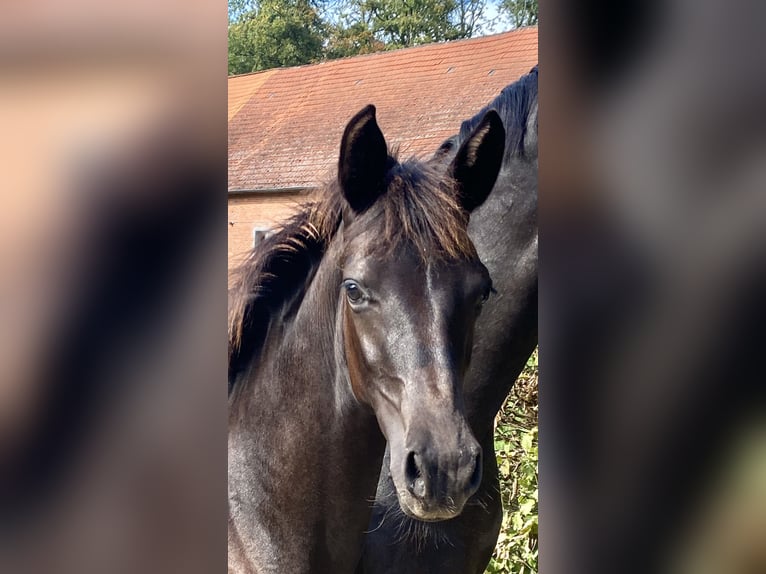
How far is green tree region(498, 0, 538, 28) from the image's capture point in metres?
2.17

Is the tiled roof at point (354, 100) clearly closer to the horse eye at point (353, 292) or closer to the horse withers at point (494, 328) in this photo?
the horse withers at point (494, 328)

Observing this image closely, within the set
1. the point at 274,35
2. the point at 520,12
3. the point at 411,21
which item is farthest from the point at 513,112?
the point at 274,35

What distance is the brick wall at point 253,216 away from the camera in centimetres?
227

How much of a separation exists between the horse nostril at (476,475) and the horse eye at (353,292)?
0.48m

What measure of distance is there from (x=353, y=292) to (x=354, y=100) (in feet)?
1.73

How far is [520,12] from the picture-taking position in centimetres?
218

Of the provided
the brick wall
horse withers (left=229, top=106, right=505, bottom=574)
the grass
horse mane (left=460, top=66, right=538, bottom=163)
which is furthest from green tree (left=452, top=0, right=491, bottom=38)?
the grass

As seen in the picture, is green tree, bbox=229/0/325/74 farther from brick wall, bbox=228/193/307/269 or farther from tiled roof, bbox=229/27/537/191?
brick wall, bbox=228/193/307/269
